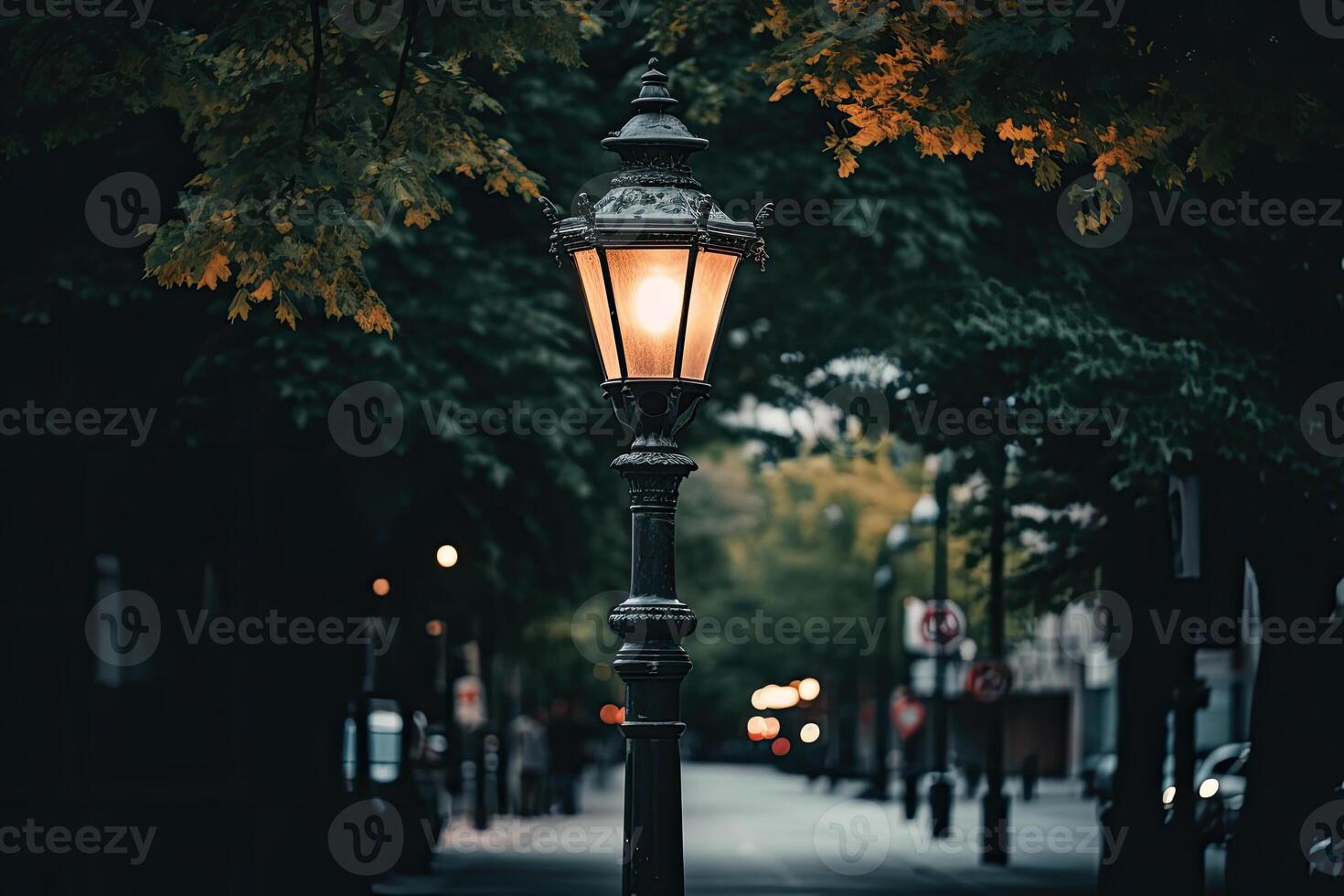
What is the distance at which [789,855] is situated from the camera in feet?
99.5

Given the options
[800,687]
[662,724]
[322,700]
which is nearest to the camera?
[662,724]

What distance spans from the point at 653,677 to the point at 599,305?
1.54 m

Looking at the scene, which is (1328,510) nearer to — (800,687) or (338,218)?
(338,218)

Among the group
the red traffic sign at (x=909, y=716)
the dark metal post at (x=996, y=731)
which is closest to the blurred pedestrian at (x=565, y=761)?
the red traffic sign at (x=909, y=716)

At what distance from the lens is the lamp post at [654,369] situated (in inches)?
318

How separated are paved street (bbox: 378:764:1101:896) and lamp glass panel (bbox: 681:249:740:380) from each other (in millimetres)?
15032

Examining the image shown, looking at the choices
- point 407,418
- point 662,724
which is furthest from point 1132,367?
point 662,724

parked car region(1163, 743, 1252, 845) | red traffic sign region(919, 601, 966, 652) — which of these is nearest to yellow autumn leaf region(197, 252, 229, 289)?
parked car region(1163, 743, 1252, 845)

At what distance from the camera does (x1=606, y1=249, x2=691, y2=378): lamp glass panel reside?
8.39 metres

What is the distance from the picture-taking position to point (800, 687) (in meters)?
81.8

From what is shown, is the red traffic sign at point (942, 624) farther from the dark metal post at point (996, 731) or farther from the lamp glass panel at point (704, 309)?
the lamp glass panel at point (704, 309)

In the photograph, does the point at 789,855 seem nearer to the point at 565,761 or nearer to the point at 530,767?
the point at 530,767

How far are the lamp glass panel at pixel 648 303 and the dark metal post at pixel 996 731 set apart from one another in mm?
16161

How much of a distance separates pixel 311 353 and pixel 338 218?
7.92 metres
